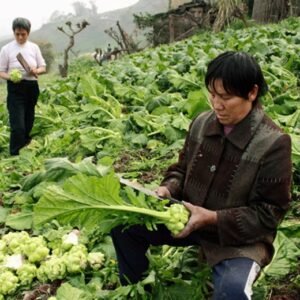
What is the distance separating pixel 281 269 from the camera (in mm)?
2775

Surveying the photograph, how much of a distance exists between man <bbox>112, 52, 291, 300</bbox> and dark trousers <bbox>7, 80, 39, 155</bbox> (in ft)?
12.8

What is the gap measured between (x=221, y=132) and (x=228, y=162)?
0.15 meters

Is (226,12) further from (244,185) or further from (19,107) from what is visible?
(244,185)

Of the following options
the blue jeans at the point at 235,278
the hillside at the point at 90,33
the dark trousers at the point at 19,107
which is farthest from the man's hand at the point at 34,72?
the hillside at the point at 90,33

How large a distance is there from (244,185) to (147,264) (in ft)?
2.34

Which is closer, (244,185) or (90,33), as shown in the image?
(244,185)

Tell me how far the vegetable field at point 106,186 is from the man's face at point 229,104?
18.8 inches

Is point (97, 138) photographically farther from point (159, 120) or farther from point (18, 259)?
point (18, 259)

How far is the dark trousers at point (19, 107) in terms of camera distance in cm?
596

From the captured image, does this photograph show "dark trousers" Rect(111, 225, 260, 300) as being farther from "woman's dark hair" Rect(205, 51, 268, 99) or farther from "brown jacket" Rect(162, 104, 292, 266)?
"woman's dark hair" Rect(205, 51, 268, 99)

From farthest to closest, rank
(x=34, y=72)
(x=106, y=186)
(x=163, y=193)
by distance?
(x=34, y=72), (x=163, y=193), (x=106, y=186)

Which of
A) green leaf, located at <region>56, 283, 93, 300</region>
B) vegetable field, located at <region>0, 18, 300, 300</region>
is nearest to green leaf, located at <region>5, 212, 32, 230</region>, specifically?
vegetable field, located at <region>0, 18, 300, 300</region>

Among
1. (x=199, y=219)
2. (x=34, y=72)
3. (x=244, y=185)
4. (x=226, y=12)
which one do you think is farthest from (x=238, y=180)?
(x=226, y=12)

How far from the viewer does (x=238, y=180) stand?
2.35 metres
